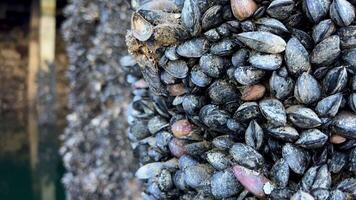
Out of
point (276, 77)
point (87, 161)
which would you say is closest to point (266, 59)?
point (276, 77)

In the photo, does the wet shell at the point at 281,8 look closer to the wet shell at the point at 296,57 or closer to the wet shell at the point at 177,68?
the wet shell at the point at 296,57

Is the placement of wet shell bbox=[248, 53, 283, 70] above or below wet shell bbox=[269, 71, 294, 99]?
above

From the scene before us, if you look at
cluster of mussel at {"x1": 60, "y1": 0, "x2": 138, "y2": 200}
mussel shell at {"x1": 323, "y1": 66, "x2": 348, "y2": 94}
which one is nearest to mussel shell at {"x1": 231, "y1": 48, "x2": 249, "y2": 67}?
mussel shell at {"x1": 323, "y1": 66, "x2": 348, "y2": 94}

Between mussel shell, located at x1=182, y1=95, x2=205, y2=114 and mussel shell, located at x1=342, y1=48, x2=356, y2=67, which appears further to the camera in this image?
mussel shell, located at x1=182, y1=95, x2=205, y2=114

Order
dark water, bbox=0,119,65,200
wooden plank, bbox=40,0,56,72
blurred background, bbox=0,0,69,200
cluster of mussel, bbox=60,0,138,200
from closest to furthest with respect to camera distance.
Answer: cluster of mussel, bbox=60,0,138,200 → dark water, bbox=0,119,65,200 → blurred background, bbox=0,0,69,200 → wooden plank, bbox=40,0,56,72

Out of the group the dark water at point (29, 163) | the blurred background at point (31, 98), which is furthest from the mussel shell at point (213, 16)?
the blurred background at point (31, 98)

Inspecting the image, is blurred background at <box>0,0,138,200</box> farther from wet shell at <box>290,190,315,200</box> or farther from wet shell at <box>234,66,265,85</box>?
wet shell at <box>290,190,315,200</box>

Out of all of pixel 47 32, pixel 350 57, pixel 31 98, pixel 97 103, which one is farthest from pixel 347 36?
pixel 31 98
